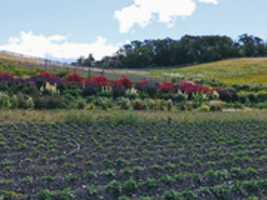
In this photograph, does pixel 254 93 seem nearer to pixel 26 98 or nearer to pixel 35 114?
pixel 26 98

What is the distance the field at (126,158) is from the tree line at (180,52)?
6723cm

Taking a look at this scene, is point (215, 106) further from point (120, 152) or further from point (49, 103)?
point (120, 152)

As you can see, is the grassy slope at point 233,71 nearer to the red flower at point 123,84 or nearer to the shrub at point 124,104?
the red flower at point 123,84

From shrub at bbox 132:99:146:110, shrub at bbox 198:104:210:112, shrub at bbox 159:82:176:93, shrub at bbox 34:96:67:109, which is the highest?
shrub at bbox 159:82:176:93

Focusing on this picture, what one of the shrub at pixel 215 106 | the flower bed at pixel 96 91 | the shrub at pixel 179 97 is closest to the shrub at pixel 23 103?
the flower bed at pixel 96 91

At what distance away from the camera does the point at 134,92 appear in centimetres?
3275

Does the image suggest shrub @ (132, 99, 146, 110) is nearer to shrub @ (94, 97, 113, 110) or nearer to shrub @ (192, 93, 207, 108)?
shrub @ (94, 97, 113, 110)

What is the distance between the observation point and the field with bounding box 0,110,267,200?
9.60 metres

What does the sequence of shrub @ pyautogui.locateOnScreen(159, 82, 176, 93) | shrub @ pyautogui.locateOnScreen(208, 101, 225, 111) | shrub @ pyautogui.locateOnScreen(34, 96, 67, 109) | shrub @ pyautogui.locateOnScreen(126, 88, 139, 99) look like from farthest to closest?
1. shrub @ pyautogui.locateOnScreen(159, 82, 176, 93)
2. shrub @ pyautogui.locateOnScreen(126, 88, 139, 99)
3. shrub @ pyautogui.locateOnScreen(208, 101, 225, 111)
4. shrub @ pyautogui.locateOnScreen(34, 96, 67, 109)

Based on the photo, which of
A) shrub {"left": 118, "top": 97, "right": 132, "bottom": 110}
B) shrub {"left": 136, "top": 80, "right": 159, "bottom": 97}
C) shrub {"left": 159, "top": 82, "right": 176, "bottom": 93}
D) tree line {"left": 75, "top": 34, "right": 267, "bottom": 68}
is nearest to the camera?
shrub {"left": 118, "top": 97, "right": 132, "bottom": 110}

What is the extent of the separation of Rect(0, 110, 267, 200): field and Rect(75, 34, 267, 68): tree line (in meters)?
67.2

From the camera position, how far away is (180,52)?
310 ft

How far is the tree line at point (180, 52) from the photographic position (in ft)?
299

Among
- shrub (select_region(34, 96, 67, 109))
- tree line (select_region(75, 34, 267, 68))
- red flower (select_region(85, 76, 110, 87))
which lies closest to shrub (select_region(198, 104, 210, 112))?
red flower (select_region(85, 76, 110, 87))
